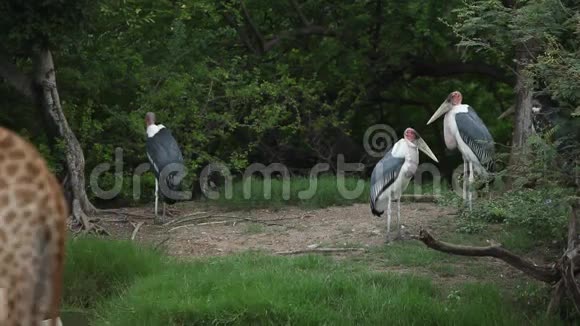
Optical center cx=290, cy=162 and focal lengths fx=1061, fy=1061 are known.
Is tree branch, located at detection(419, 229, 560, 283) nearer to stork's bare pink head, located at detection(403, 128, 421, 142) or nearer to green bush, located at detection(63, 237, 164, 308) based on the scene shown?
green bush, located at detection(63, 237, 164, 308)

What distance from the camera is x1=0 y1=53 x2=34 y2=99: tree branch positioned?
35.8 ft

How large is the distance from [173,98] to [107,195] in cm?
139

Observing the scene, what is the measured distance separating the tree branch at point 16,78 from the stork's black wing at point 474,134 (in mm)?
4408

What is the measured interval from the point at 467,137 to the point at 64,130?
162 inches

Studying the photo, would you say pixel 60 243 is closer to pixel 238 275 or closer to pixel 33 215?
pixel 33 215

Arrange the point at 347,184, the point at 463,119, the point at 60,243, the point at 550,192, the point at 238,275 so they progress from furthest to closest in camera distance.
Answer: the point at 347,184, the point at 463,119, the point at 238,275, the point at 550,192, the point at 60,243

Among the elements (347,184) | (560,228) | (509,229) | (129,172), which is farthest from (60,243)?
(129,172)

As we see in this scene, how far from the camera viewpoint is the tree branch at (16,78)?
10906mm

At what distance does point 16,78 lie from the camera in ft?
35.9

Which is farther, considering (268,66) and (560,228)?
(268,66)

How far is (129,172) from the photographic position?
42.8 ft

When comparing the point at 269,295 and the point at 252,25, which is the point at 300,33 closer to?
the point at 252,25

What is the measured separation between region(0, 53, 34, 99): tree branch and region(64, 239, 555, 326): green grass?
109 inches

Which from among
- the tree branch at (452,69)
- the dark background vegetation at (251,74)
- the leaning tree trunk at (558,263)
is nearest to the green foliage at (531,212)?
the leaning tree trunk at (558,263)
